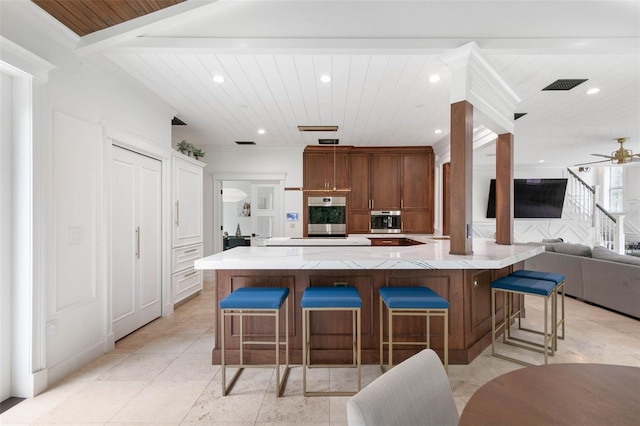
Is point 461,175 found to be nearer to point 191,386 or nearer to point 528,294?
point 528,294

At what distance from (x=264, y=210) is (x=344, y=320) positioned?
3.82 m

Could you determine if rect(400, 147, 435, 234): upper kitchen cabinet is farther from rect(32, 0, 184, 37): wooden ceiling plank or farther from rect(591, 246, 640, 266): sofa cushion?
rect(32, 0, 184, 37): wooden ceiling plank

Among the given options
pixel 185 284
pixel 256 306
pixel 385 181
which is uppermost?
pixel 385 181

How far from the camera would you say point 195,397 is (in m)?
2.08

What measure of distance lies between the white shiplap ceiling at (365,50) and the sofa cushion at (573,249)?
1.89 metres

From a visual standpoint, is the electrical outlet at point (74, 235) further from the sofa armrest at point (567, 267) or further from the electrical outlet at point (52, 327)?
the sofa armrest at point (567, 267)

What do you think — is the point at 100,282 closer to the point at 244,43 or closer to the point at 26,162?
the point at 26,162

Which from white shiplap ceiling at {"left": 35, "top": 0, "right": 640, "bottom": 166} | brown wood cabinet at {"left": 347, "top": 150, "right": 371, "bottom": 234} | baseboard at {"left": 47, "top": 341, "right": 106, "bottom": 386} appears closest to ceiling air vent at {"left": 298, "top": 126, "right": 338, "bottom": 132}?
white shiplap ceiling at {"left": 35, "top": 0, "right": 640, "bottom": 166}

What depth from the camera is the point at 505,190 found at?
11.0 ft

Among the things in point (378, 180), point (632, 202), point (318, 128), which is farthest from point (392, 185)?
point (632, 202)

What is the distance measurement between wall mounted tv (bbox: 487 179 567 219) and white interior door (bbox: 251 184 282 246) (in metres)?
5.70

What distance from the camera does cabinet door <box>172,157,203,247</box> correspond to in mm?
3949

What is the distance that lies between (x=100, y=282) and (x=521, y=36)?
4.09 metres

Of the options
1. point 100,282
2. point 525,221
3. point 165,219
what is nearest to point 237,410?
point 100,282
